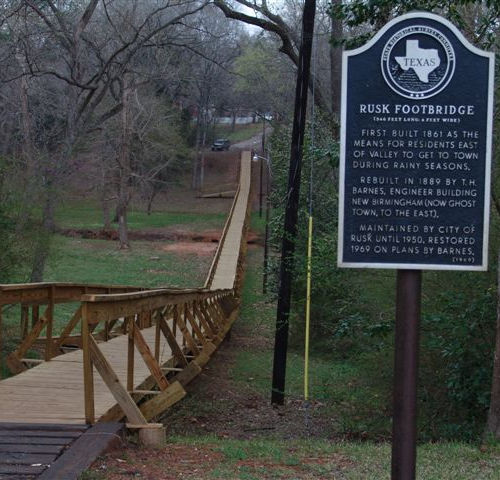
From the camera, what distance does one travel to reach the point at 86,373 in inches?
283

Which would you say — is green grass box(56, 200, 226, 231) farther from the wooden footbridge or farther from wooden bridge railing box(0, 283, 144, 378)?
wooden bridge railing box(0, 283, 144, 378)

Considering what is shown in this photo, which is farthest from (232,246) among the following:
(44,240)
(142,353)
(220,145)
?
(220,145)

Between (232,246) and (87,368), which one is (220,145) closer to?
(232,246)

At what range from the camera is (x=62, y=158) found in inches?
809

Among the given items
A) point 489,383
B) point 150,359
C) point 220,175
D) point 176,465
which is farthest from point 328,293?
point 220,175

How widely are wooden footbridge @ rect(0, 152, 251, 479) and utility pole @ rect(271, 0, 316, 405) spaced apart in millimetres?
1267

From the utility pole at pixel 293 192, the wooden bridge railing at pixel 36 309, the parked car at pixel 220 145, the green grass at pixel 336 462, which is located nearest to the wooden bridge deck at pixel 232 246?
the utility pole at pixel 293 192

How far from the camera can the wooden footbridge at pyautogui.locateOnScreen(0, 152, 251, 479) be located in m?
6.81

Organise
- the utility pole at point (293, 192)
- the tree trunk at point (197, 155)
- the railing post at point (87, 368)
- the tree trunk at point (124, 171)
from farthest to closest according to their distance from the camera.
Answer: the tree trunk at point (197, 155) < the tree trunk at point (124, 171) < the utility pole at point (293, 192) < the railing post at point (87, 368)

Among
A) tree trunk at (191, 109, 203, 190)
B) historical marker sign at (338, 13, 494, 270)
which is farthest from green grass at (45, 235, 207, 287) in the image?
tree trunk at (191, 109, 203, 190)

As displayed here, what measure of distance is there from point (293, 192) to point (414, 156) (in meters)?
9.77

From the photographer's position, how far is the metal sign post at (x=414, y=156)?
15.8 feet

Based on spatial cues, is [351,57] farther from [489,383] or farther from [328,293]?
[328,293]

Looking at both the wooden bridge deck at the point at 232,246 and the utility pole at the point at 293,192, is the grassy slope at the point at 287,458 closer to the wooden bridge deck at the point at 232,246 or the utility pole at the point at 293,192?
the utility pole at the point at 293,192
